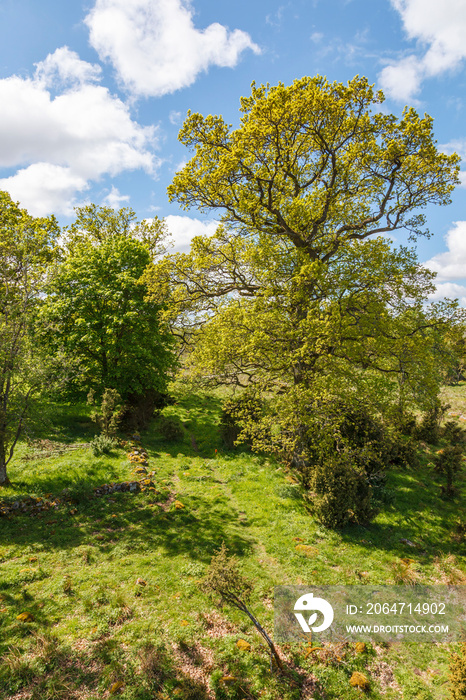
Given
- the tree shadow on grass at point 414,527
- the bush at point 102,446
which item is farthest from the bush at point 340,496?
the bush at point 102,446

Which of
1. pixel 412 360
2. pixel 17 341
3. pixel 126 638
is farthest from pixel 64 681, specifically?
pixel 412 360

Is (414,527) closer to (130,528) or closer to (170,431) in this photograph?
(130,528)

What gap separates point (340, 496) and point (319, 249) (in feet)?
35.3

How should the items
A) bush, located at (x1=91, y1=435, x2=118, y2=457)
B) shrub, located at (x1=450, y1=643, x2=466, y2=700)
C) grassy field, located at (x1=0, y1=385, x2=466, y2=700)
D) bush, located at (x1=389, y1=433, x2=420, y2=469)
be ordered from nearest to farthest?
shrub, located at (x1=450, y1=643, x2=466, y2=700)
grassy field, located at (x1=0, y1=385, x2=466, y2=700)
bush, located at (x1=91, y1=435, x2=118, y2=457)
bush, located at (x1=389, y1=433, x2=420, y2=469)

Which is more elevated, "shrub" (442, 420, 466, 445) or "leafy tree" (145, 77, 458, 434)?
"leafy tree" (145, 77, 458, 434)

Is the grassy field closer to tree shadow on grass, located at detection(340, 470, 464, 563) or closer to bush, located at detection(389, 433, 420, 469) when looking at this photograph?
tree shadow on grass, located at detection(340, 470, 464, 563)

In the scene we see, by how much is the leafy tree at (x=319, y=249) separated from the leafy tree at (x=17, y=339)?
7.20 metres

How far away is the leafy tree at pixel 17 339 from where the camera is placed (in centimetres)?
1197

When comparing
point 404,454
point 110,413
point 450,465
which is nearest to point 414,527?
point 450,465

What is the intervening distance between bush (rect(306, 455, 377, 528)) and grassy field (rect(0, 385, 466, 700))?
18.6 inches

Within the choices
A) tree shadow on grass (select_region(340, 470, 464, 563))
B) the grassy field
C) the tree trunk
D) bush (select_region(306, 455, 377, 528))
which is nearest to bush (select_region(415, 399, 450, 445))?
the grassy field

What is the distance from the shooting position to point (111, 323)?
20.4 meters

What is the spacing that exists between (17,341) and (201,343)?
8341mm

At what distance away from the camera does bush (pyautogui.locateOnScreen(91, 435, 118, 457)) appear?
1662 cm
